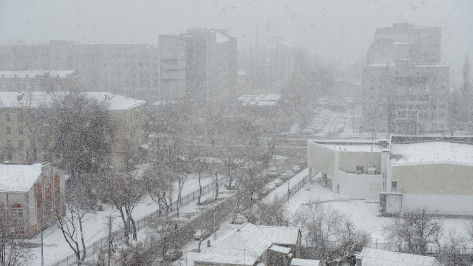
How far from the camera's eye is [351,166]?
75.6 feet

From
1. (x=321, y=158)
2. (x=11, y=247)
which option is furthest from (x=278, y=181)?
(x=11, y=247)

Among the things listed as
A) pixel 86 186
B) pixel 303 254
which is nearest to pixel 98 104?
pixel 86 186

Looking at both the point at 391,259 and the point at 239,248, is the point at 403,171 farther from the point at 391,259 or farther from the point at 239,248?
the point at 239,248

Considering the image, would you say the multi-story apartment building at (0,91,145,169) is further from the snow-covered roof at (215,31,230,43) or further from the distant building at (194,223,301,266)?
the snow-covered roof at (215,31,230,43)

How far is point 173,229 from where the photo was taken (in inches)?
714

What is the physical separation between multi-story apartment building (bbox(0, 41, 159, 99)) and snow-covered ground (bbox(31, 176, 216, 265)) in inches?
1040

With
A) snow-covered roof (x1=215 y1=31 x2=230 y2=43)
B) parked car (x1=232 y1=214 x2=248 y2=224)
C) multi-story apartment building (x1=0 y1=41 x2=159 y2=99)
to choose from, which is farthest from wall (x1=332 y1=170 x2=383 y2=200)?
multi-story apartment building (x1=0 y1=41 x2=159 y2=99)

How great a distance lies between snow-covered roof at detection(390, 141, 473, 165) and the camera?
826 inches

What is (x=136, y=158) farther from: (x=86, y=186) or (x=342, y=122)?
(x=342, y=122)

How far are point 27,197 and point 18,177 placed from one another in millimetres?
855

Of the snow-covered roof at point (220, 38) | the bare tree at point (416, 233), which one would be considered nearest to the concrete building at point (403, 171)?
the bare tree at point (416, 233)

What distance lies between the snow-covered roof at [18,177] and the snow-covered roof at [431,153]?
11.3 meters

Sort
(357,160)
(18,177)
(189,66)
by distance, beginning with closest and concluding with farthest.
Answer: (18,177)
(357,160)
(189,66)

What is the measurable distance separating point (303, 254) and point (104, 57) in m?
Result: 37.5
